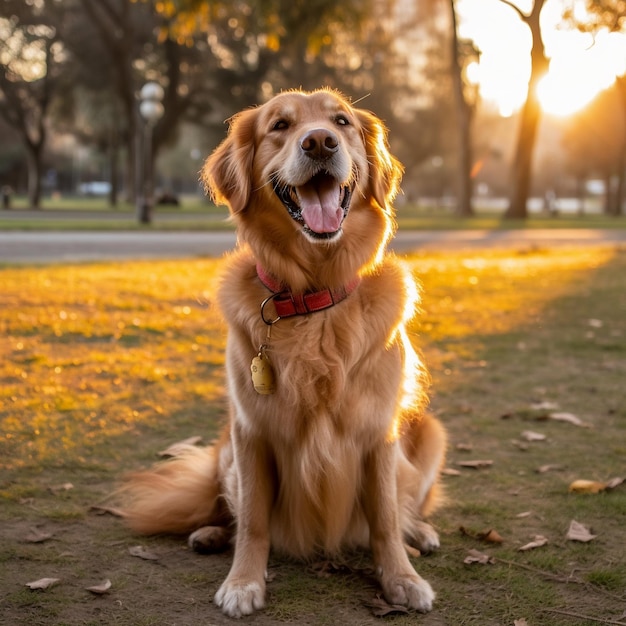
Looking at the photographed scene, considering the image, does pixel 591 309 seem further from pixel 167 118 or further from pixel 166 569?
pixel 167 118

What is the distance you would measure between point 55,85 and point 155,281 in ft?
103

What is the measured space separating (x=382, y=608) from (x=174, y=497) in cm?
114

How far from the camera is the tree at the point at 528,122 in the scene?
86.1 ft

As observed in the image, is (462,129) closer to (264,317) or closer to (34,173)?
(34,173)

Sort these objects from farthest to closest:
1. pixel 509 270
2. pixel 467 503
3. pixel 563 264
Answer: pixel 563 264 → pixel 509 270 → pixel 467 503

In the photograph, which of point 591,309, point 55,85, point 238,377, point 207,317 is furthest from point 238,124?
point 55,85

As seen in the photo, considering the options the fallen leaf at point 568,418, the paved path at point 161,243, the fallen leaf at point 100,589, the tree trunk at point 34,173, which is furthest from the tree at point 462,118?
the fallen leaf at point 100,589

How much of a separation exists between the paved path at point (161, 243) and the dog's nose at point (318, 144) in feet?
33.2

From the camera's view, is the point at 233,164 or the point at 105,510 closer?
the point at 233,164

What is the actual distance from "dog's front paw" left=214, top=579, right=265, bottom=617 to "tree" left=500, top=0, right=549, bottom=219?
2677cm

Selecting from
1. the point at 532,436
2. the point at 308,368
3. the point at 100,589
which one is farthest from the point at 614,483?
the point at 100,589

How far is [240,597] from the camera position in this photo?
2.77 m

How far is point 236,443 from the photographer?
10.1 ft

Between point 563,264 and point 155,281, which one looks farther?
point 563,264
